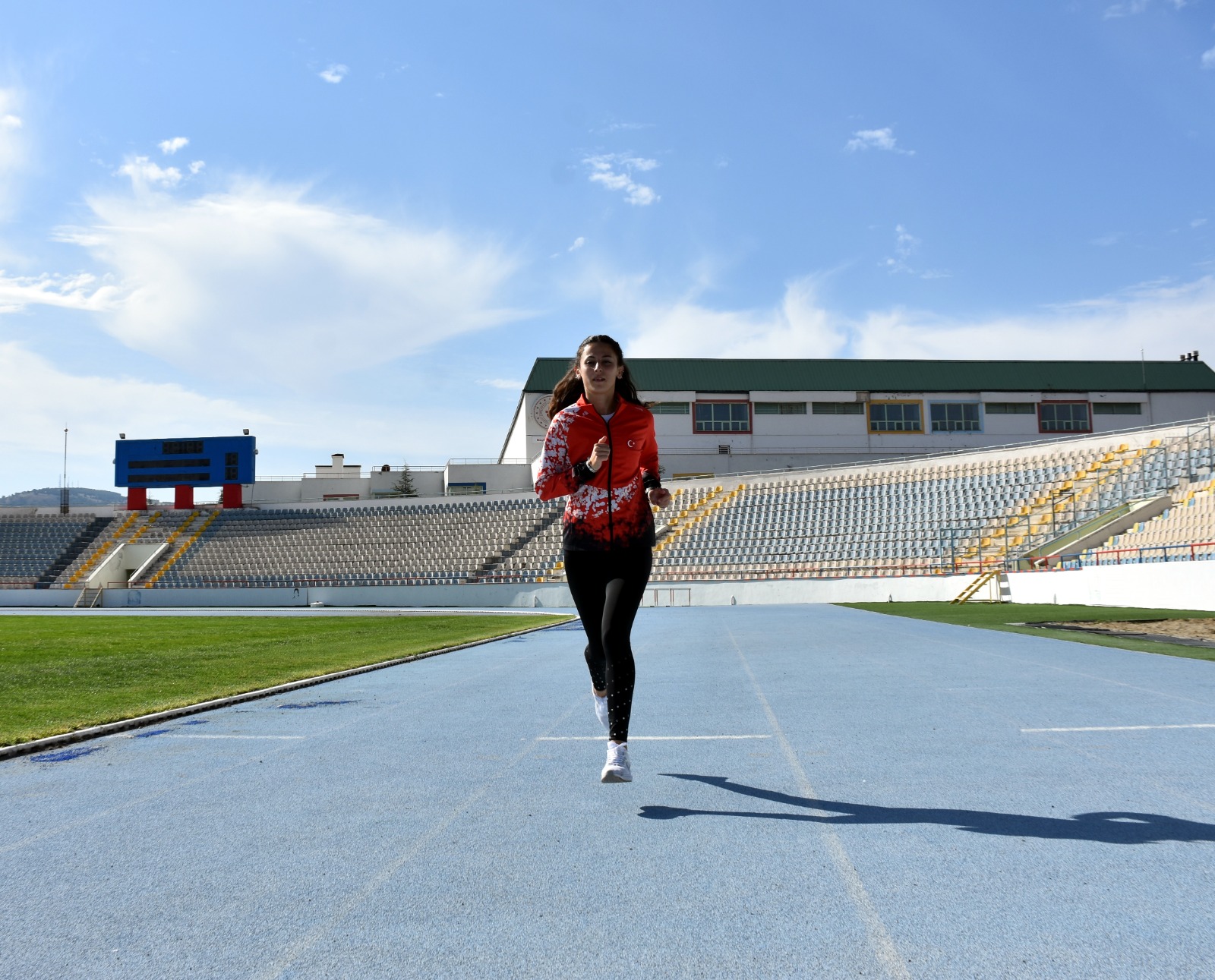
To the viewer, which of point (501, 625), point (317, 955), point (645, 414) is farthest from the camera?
point (501, 625)

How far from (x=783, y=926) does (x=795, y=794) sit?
67.6 inches

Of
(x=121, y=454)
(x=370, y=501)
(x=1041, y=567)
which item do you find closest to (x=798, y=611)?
(x=1041, y=567)

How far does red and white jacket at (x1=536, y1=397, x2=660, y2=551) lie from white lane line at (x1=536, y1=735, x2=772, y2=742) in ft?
5.67

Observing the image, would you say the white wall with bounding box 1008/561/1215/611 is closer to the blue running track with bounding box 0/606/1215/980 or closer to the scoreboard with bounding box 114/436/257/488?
the blue running track with bounding box 0/606/1215/980

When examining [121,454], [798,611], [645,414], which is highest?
[121,454]

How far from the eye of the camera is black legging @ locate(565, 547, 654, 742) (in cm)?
479

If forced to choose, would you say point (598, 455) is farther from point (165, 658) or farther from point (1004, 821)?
point (165, 658)

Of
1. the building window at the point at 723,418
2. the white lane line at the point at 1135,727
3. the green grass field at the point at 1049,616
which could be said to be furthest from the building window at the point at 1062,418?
the white lane line at the point at 1135,727

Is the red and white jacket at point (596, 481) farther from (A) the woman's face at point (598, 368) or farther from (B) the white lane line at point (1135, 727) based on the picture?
(B) the white lane line at point (1135, 727)

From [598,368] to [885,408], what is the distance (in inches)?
2375

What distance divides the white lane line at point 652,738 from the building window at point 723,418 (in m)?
54.9

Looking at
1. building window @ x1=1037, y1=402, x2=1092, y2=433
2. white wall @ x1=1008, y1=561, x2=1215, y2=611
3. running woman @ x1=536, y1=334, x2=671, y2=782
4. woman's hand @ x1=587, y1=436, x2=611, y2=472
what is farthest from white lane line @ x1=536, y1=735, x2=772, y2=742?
building window @ x1=1037, y1=402, x2=1092, y2=433

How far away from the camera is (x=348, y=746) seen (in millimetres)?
5945

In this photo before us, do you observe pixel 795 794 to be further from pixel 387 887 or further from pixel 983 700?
pixel 983 700
